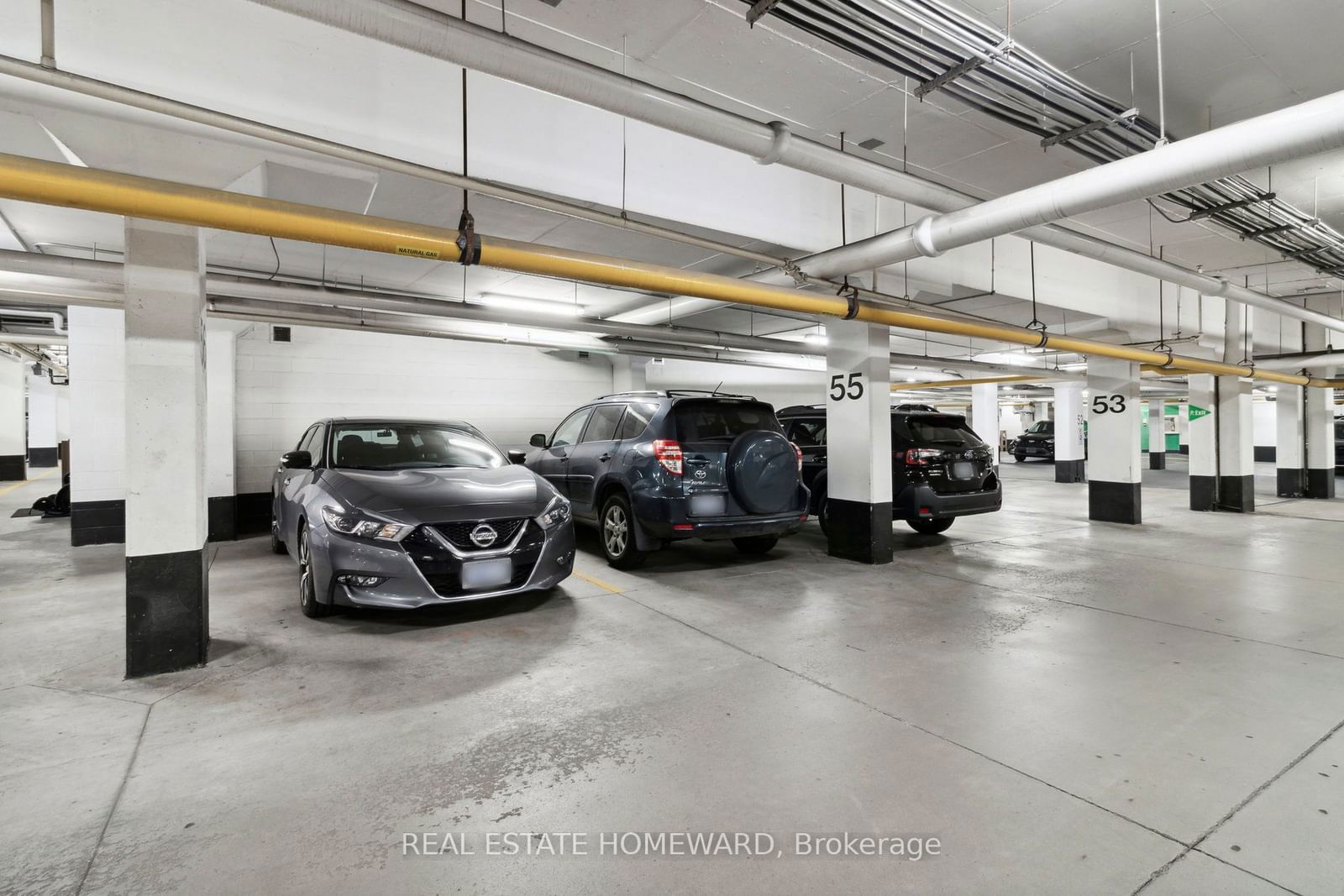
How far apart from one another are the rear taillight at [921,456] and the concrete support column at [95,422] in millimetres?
8770

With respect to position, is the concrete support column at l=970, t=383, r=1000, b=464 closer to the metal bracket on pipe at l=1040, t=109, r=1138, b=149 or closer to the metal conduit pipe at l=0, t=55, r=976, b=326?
the metal bracket on pipe at l=1040, t=109, r=1138, b=149

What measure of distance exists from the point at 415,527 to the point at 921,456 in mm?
5211

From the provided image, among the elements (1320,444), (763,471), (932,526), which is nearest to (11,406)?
(763,471)

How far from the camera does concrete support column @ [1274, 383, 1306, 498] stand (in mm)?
12773

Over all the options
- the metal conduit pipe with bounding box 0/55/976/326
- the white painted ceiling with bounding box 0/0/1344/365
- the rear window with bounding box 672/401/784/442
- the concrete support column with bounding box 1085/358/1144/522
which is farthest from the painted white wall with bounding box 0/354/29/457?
the concrete support column with bounding box 1085/358/1144/522

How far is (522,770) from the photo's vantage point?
237cm

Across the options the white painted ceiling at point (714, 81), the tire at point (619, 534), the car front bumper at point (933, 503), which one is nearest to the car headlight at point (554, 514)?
the tire at point (619, 534)

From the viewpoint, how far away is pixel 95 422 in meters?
7.24

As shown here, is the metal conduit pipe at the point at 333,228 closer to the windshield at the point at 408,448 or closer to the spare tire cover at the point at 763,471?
the spare tire cover at the point at 763,471

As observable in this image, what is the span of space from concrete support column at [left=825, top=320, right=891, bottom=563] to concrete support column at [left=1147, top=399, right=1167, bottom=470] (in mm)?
21037

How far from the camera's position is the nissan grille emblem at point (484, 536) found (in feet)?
13.0

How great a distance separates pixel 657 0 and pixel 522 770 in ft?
11.7

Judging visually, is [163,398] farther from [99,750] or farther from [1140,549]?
[1140,549]

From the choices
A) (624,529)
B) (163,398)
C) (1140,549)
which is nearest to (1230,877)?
(624,529)
